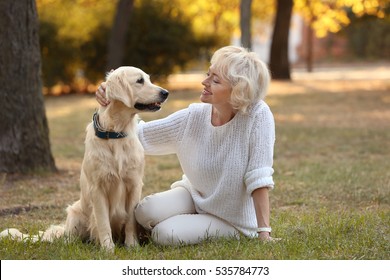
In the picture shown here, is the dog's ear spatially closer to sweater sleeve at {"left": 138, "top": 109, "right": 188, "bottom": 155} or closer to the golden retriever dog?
the golden retriever dog

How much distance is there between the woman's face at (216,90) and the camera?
14.2 ft

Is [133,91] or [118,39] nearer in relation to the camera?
[133,91]

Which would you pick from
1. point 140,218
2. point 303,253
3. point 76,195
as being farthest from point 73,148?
point 303,253

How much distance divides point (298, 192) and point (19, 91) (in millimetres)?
2990

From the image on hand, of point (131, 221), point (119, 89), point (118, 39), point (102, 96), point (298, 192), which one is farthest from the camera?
point (118, 39)

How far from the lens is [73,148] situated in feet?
32.6

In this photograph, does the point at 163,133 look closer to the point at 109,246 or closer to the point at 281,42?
the point at 109,246

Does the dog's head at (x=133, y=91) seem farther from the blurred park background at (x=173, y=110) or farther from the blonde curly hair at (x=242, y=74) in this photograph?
the blurred park background at (x=173, y=110)

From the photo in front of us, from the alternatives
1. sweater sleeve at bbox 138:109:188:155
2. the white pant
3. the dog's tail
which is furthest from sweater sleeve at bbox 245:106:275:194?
the dog's tail

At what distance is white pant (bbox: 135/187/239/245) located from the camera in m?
4.46

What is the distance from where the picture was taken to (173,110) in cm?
1478

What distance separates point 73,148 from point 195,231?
18.8 ft

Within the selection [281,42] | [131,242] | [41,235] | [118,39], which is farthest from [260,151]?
[281,42]
